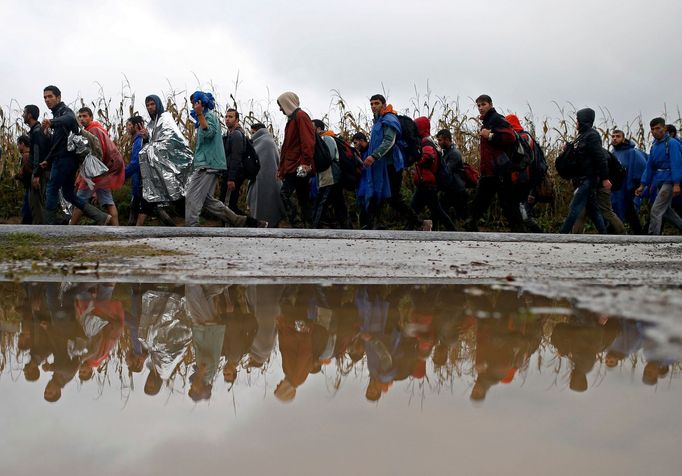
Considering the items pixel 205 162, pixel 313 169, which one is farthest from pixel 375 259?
pixel 313 169

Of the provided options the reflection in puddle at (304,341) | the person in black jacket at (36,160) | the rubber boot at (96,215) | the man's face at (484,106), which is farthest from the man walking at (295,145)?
the reflection in puddle at (304,341)

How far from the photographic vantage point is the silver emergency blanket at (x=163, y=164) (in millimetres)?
9172

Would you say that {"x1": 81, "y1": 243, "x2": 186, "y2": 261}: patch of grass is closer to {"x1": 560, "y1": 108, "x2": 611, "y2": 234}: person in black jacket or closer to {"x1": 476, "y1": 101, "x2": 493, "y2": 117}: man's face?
{"x1": 476, "y1": 101, "x2": 493, "y2": 117}: man's face

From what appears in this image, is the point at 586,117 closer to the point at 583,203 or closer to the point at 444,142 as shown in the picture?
the point at 583,203

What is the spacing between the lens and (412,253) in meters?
6.23

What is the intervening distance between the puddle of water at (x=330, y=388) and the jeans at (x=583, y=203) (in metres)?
5.07

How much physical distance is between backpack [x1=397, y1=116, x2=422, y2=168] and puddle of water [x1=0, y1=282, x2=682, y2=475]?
5.23 metres

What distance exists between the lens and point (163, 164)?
9.18 m

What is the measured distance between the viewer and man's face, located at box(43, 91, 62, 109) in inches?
333

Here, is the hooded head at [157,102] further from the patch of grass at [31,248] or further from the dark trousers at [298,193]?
the patch of grass at [31,248]

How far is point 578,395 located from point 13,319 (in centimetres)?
225

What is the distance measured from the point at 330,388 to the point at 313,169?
673 cm

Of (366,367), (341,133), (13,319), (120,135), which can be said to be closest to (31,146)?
(120,135)

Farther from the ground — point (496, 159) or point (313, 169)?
point (496, 159)
